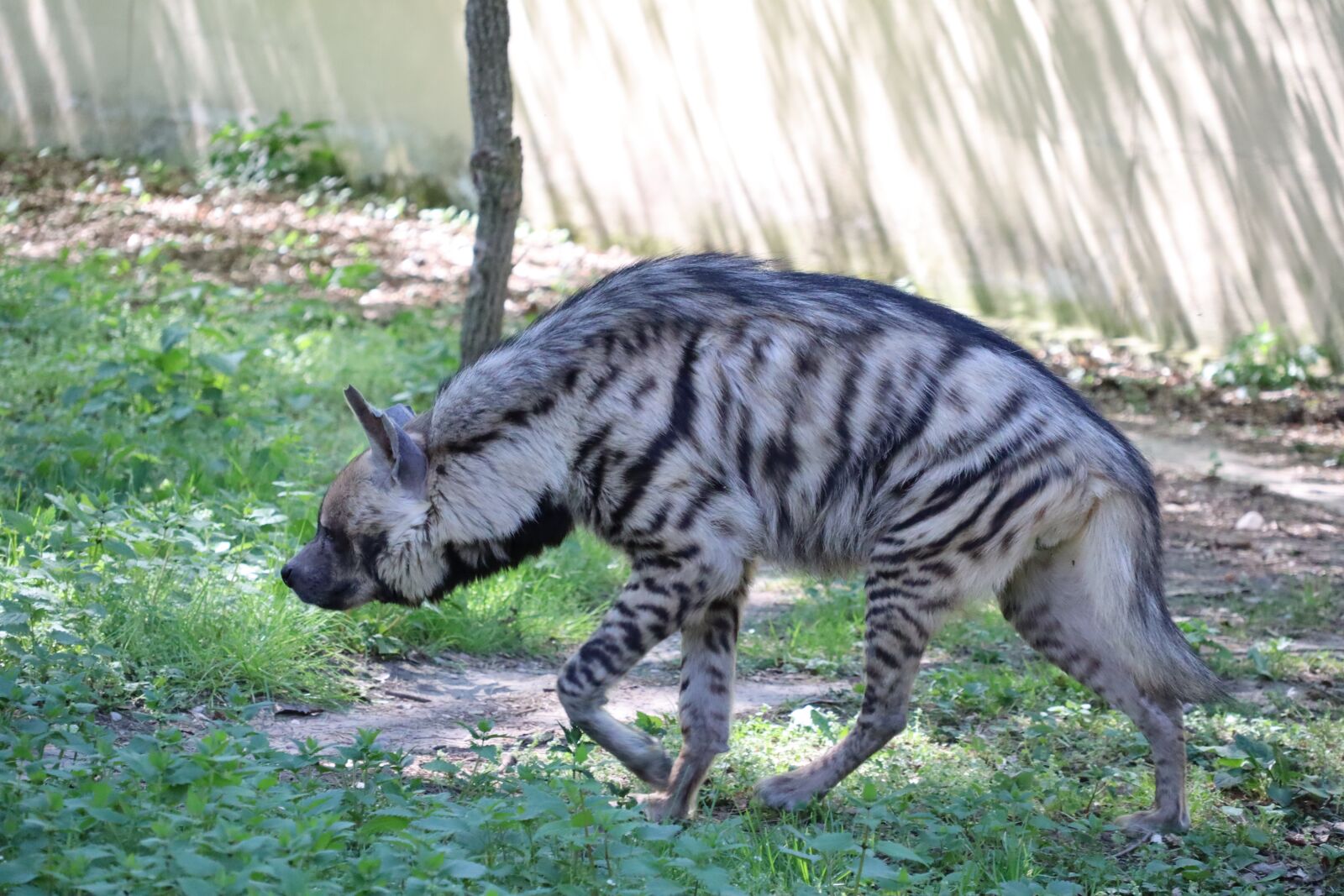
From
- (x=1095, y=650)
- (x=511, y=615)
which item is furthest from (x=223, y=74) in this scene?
(x=1095, y=650)

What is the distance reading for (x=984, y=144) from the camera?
881 centimetres

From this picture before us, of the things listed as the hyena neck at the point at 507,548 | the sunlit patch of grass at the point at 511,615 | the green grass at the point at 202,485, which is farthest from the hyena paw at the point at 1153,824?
the green grass at the point at 202,485

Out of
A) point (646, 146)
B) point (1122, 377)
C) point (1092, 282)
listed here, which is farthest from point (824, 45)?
point (1122, 377)

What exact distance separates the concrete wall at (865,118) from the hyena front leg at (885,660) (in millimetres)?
5652

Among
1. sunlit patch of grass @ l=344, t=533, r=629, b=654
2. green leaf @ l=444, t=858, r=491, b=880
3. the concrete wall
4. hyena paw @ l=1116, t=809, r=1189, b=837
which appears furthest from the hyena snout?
the concrete wall

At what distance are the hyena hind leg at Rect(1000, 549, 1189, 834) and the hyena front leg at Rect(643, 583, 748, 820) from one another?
77cm

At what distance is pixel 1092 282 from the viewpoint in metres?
8.65

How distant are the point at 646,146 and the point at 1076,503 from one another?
6.64 metres

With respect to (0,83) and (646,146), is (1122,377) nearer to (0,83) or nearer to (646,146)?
(646,146)

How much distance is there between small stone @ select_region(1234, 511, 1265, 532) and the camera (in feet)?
20.3

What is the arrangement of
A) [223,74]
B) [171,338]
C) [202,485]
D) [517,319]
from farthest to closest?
[223,74] < [517,319] < [171,338] < [202,485]

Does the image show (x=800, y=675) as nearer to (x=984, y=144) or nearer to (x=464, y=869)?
(x=464, y=869)

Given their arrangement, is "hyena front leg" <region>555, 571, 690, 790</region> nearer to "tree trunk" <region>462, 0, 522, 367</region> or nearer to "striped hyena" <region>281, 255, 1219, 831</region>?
"striped hyena" <region>281, 255, 1219, 831</region>

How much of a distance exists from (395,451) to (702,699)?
1.03 m
